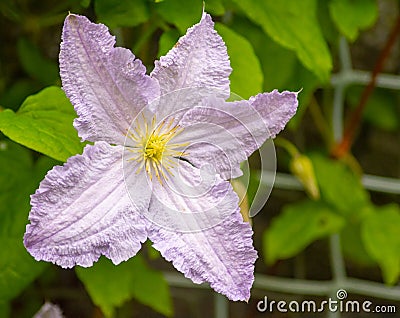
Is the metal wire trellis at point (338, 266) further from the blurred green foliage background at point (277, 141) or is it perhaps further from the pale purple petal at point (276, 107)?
the pale purple petal at point (276, 107)

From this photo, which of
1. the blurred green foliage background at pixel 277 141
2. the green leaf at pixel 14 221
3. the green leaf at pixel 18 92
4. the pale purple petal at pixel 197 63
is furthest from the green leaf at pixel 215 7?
the green leaf at pixel 18 92

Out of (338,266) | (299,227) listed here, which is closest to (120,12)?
(299,227)

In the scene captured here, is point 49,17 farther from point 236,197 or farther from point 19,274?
point 236,197

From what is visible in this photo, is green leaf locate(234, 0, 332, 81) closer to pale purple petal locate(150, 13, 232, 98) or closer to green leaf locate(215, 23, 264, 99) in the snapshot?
green leaf locate(215, 23, 264, 99)

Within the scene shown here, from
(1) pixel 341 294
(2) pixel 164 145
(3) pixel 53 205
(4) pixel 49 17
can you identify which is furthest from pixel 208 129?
(1) pixel 341 294

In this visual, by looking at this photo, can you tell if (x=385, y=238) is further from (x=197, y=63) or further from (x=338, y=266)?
(x=197, y=63)
